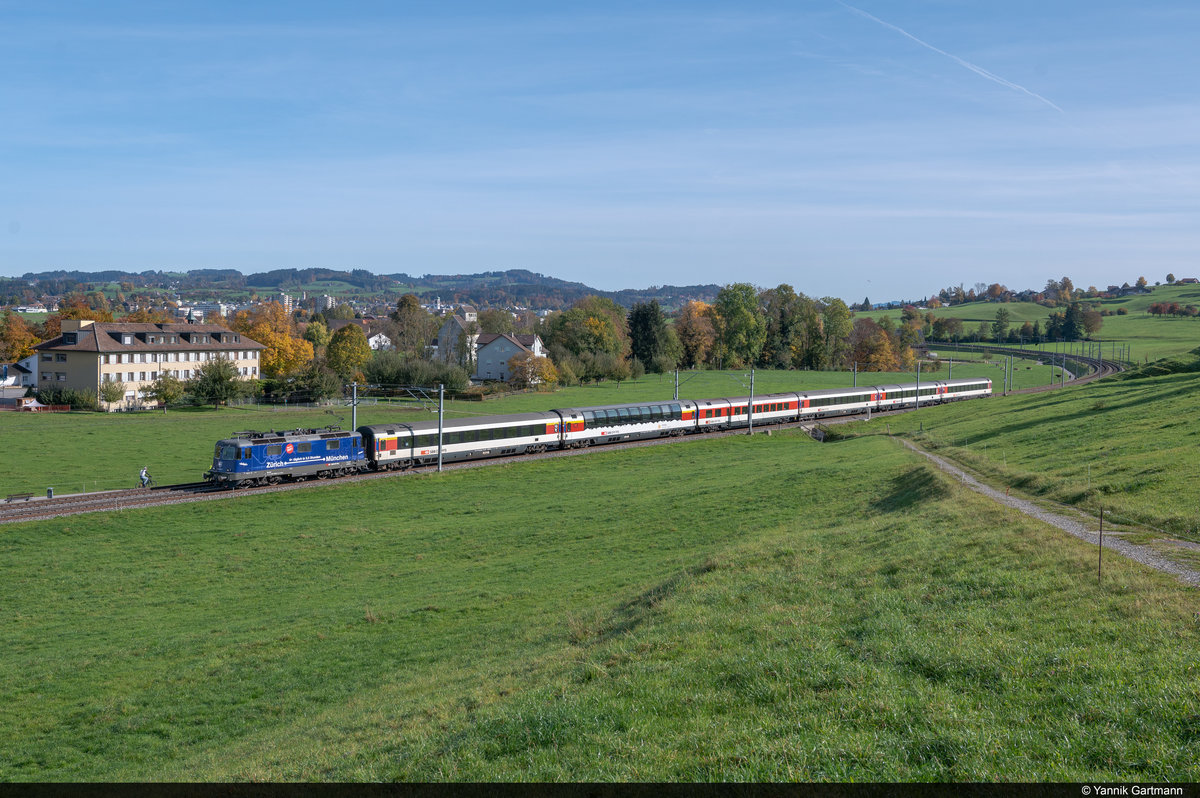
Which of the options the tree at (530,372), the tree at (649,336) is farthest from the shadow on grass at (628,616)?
the tree at (649,336)

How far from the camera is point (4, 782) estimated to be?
630 inches

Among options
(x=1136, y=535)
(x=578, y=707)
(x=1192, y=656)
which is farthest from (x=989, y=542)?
(x=578, y=707)

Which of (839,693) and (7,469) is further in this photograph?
(7,469)

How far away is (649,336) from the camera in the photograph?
156 metres

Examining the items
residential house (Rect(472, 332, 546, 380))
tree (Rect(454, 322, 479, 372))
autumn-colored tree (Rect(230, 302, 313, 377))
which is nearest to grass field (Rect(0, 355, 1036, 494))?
residential house (Rect(472, 332, 546, 380))

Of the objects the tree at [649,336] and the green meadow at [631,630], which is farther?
the tree at [649,336]

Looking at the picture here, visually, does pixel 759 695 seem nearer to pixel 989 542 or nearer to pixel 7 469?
pixel 989 542

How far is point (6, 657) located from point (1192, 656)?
93.8 ft

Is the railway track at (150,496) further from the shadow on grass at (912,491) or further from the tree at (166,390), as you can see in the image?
the tree at (166,390)

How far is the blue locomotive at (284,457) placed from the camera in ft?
159

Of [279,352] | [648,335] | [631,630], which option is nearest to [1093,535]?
[631,630]

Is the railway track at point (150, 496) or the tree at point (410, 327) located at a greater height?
the tree at point (410, 327)

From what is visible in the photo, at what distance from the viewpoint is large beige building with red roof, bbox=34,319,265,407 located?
311ft

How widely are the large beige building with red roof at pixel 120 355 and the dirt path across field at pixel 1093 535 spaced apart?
305ft
